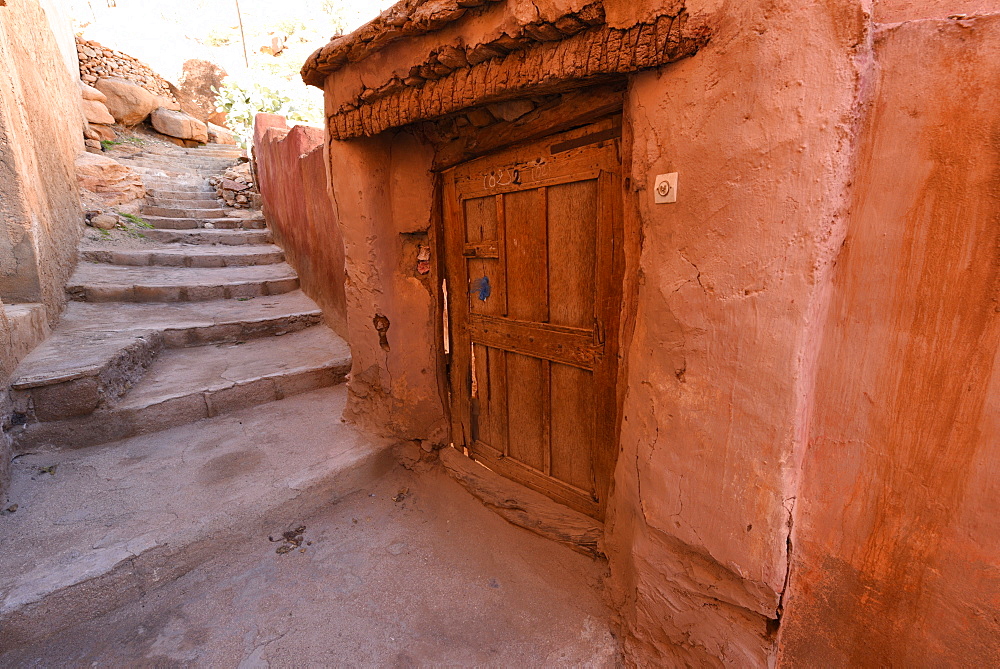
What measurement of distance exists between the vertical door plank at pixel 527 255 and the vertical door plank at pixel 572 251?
4cm

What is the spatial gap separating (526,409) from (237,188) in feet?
25.5

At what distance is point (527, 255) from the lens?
7.00ft

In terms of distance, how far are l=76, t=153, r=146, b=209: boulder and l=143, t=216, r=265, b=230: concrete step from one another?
16.2 inches

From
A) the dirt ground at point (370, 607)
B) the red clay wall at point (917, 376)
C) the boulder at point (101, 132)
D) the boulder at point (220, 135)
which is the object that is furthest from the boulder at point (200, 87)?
the red clay wall at point (917, 376)

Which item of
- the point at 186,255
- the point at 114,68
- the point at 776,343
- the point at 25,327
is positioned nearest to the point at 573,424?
the point at 776,343

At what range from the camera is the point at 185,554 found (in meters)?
1.99

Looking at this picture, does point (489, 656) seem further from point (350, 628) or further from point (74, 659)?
point (74, 659)

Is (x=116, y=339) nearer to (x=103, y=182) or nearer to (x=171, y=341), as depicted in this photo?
(x=171, y=341)

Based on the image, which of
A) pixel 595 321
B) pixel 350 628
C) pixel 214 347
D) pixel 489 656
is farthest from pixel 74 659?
pixel 214 347

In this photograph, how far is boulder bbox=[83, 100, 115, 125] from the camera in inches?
309

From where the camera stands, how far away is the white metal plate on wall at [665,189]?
138cm

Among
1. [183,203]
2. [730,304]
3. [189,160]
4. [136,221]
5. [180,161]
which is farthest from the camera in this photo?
[189,160]

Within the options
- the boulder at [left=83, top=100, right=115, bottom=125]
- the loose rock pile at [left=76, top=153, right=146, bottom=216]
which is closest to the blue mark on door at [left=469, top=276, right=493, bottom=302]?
the loose rock pile at [left=76, top=153, right=146, bottom=216]

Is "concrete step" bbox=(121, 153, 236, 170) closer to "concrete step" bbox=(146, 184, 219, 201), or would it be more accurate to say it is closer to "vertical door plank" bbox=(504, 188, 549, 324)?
"concrete step" bbox=(146, 184, 219, 201)
